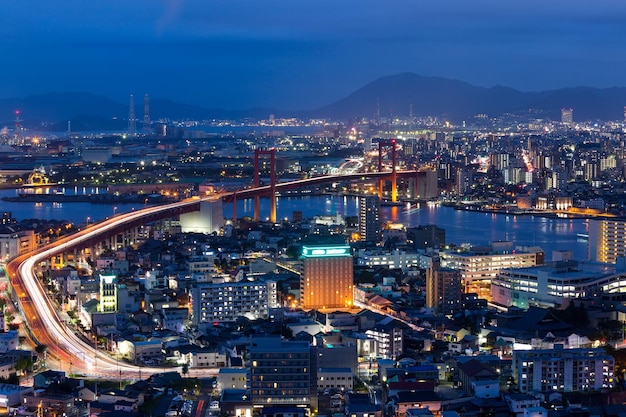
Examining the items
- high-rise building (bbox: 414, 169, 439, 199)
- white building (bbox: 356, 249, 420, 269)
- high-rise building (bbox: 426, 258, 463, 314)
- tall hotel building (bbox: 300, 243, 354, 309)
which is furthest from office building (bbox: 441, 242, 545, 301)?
high-rise building (bbox: 414, 169, 439, 199)

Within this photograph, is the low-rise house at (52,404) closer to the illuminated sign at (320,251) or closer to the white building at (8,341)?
the white building at (8,341)

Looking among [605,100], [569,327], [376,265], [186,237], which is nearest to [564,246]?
[376,265]

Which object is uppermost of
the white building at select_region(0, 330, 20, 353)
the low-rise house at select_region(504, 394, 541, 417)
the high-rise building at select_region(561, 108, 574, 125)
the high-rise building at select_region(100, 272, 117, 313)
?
the high-rise building at select_region(561, 108, 574, 125)

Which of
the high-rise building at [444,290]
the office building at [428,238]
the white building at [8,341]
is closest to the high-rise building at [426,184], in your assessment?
the office building at [428,238]

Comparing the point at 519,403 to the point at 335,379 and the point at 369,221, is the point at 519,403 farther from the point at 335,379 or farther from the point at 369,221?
the point at 369,221

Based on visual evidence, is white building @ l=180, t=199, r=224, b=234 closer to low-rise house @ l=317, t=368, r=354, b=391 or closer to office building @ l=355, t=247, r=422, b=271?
office building @ l=355, t=247, r=422, b=271
